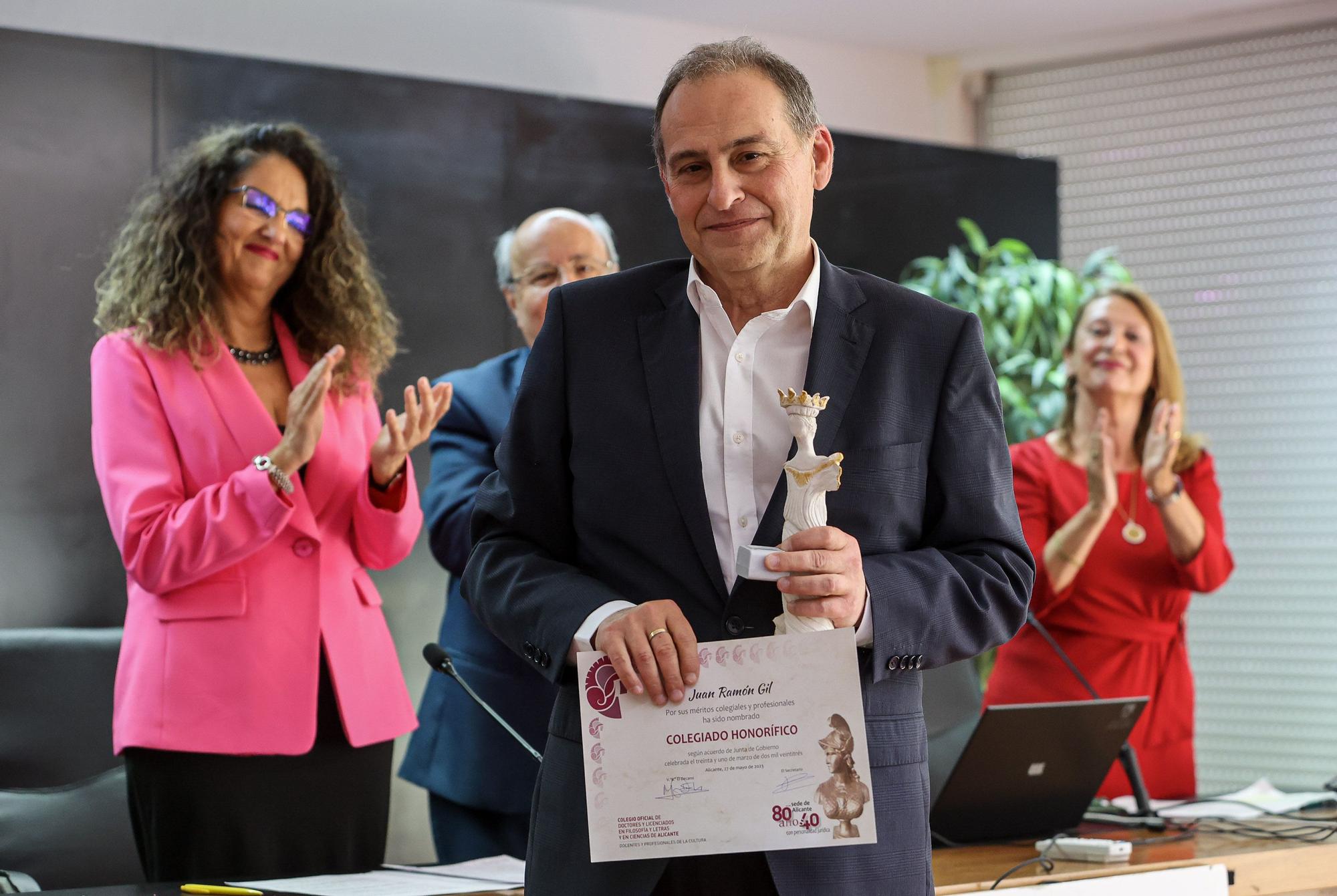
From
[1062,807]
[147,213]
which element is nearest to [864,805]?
[1062,807]

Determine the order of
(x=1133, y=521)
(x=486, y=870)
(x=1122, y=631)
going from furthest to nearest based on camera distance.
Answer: (x=1133, y=521) → (x=1122, y=631) → (x=486, y=870)

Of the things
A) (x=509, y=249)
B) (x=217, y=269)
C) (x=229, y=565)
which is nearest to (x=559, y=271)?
(x=509, y=249)

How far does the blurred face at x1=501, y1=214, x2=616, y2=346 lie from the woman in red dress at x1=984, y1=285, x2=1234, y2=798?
125 cm

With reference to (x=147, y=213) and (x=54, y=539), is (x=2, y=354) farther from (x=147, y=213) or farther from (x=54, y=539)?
(x=147, y=213)

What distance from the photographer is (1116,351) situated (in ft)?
11.7

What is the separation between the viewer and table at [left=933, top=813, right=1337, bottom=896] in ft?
7.11

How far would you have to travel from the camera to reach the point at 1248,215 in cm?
550

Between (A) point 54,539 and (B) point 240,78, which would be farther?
(B) point 240,78

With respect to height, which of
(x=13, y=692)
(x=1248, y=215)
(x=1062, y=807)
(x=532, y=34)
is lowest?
(x=1062, y=807)

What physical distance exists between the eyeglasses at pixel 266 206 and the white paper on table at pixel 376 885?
4.23 feet

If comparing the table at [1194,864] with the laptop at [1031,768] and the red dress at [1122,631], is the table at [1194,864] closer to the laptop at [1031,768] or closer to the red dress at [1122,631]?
the laptop at [1031,768]

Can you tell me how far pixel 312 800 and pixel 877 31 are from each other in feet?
14.0

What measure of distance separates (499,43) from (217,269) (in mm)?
2640
